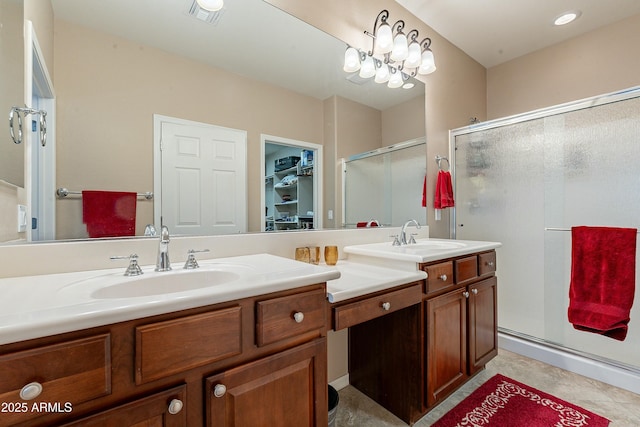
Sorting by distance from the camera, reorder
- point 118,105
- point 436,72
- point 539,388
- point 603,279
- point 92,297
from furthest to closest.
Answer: point 436,72 → point 539,388 → point 603,279 → point 118,105 → point 92,297

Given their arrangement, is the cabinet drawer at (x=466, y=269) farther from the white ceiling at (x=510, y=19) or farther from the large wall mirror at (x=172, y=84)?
the white ceiling at (x=510, y=19)

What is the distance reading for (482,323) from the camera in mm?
1808

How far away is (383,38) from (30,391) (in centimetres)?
225

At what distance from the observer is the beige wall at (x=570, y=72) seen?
7.34 feet

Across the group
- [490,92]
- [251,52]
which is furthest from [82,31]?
[490,92]

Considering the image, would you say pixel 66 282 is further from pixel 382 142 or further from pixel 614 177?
pixel 614 177

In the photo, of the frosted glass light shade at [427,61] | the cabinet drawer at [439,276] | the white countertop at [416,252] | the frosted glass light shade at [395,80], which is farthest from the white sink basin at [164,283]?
the frosted glass light shade at [427,61]

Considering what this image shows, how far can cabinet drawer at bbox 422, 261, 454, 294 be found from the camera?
1438 mm

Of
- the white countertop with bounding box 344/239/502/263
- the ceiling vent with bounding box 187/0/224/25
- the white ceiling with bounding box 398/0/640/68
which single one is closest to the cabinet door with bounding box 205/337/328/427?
the white countertop with bounding box 344/239/502/263

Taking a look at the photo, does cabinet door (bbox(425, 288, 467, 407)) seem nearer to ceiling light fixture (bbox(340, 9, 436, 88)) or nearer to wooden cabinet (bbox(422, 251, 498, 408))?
wooden cabinet (bbox(422, 251, 498, 408))

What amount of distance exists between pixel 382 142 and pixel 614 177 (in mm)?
1503

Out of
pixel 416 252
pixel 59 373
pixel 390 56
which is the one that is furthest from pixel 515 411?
pixel 390 56

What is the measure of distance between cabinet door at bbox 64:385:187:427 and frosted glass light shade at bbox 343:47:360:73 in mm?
1831

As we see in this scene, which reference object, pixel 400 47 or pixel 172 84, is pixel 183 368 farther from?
pixel 400 47
